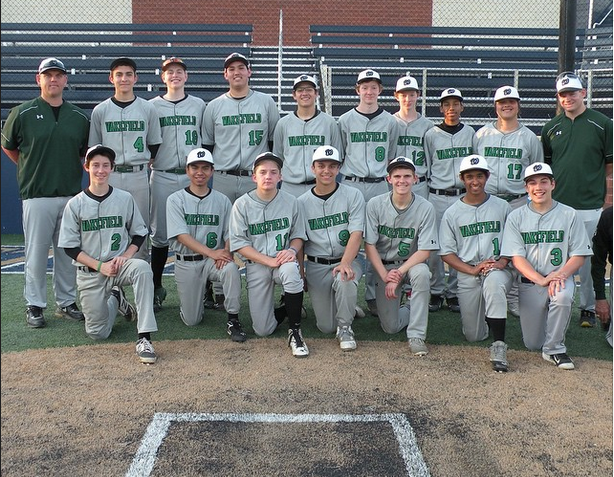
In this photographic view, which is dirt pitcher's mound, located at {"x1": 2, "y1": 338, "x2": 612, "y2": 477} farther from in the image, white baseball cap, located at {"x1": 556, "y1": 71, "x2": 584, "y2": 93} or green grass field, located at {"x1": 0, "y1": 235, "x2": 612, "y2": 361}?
white baseball cap, located at {"x1": 556, "y1": 71, "x2": 584, "y2": 93}

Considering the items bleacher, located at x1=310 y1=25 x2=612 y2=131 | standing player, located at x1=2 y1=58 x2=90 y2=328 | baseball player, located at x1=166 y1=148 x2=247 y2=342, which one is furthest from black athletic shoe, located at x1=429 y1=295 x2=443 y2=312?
bleacher, located at x1=310 y1=25 x2=612 y2=131

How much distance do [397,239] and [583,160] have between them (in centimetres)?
170

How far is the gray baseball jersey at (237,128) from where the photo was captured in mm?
5457

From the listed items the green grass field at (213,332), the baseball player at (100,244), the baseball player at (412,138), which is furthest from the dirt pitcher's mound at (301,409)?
the baseball player at (412,138)

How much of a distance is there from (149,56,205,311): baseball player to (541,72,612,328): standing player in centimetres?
310

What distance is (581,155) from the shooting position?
16.7 ft

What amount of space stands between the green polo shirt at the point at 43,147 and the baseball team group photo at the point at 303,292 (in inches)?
0.7

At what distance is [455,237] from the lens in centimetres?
482

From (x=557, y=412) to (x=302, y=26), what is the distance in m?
12.3

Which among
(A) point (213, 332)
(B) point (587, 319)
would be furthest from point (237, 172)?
(B) point (587, 319)

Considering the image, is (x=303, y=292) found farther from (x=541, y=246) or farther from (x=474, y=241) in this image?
(x=541, y=246)

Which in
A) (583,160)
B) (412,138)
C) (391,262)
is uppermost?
(412,138)

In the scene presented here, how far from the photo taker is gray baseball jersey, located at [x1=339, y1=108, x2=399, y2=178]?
545cm

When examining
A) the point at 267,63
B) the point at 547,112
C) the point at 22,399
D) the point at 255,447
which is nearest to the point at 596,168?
the point at 255,447
